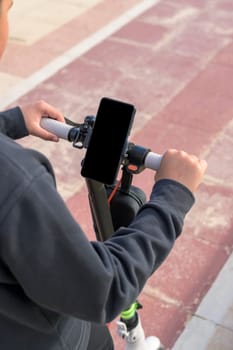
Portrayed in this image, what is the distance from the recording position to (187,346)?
2973 mm

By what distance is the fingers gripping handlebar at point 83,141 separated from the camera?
158cm

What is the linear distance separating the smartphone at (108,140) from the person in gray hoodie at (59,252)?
0.14 m

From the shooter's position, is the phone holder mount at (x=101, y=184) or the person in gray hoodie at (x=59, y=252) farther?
the phone holder mount at (x=101, y=184)

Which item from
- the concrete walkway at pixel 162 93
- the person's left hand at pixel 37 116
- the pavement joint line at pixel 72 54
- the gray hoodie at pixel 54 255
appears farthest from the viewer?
the pavement joint line at pixel 72 54

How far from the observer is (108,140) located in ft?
4.87

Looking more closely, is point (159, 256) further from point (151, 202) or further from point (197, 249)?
point (197, 249)

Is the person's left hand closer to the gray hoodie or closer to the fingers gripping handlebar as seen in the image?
the fingers gripping handlebar

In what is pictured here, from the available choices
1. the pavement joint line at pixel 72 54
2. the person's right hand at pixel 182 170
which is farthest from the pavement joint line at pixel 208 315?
the pavement joint line at pixel 72 54

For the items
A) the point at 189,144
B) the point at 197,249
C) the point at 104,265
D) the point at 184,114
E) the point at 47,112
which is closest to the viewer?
the point at 104,265

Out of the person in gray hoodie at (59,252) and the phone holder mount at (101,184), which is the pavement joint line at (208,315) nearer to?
the phone holder mount at (101,184)

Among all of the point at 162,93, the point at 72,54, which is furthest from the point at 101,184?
the point at 72,54

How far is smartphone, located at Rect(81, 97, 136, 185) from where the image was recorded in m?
1.45

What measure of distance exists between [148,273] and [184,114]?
12.9 ft

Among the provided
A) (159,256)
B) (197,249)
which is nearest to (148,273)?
(159,256)
